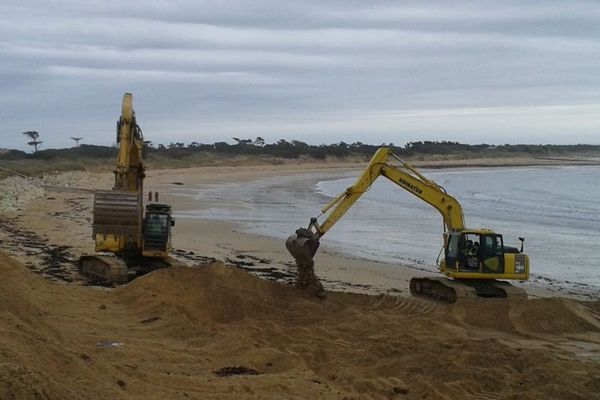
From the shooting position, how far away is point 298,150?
378 ft

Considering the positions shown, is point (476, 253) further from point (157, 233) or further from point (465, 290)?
point (157, 233)

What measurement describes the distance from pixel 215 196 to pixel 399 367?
123ft

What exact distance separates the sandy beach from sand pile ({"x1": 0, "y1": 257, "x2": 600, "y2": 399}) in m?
0.03

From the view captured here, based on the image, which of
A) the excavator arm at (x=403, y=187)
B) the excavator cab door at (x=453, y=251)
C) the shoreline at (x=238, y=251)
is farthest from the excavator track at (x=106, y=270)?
the excavator cab door at (x=453, y=251)

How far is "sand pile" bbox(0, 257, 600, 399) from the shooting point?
820cm

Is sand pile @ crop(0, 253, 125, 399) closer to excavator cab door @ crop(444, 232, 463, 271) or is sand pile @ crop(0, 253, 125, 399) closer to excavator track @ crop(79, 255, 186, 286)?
excavator track @ crop(79, 255, 186, 286)

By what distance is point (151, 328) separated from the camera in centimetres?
1235

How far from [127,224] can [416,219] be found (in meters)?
21.3

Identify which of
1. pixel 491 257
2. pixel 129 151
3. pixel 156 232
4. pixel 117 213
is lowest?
pixel 491 257

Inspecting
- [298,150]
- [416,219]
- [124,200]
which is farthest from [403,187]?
[298,150]

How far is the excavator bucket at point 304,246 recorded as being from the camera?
15.9m

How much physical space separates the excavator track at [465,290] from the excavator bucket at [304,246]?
3097 mm

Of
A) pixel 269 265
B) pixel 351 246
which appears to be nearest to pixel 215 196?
pixel 351 246

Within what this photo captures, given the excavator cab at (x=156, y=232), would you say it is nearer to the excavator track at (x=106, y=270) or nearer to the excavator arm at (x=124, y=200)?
the excavator arm at (x=124, y=200)
